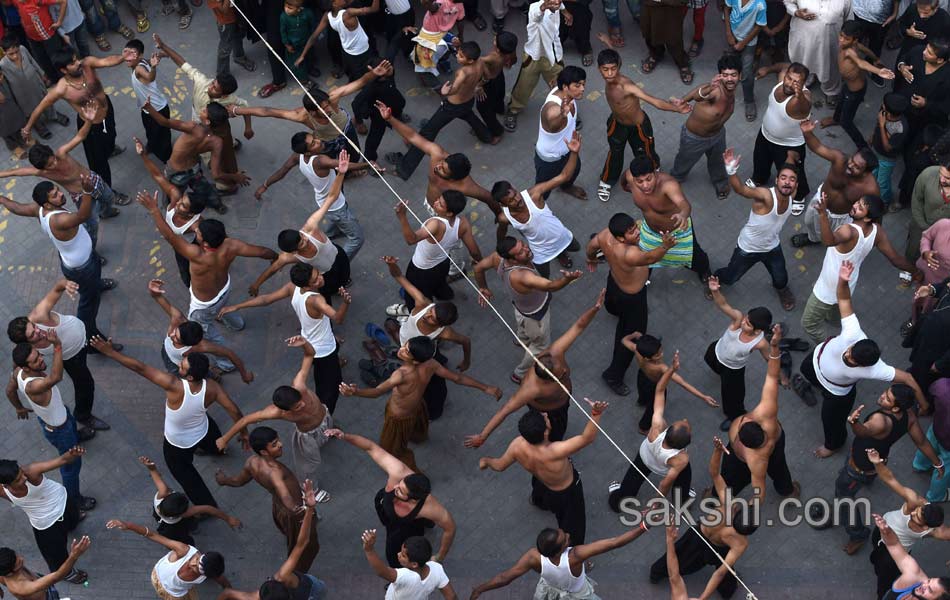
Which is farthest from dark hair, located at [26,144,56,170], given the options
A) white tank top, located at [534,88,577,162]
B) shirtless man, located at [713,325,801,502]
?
shirtless man, located at [713,325,801,502]

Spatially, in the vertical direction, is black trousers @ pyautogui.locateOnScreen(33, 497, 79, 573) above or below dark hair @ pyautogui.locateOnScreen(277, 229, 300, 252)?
below

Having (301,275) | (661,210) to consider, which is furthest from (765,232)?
(301,275)

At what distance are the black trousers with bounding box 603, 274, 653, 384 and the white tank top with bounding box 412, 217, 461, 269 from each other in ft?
4.10

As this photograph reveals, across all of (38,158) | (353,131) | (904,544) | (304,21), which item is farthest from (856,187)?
(38,158)

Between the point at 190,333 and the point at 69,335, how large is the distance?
105 centimetres

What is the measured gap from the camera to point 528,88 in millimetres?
12359

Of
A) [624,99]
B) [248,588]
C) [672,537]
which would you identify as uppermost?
[624,99]

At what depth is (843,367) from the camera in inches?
381

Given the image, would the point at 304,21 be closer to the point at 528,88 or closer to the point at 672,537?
the point at 528,88

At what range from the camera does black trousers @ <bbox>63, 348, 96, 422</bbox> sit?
10.3 metres

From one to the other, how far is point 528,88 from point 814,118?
2.68 meters

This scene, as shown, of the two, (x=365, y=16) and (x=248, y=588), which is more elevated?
(x=365, y=16)

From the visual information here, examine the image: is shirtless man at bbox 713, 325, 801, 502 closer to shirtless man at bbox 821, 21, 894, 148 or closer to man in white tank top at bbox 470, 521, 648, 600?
man in white tank top at bbox 470, 521, 648, 600

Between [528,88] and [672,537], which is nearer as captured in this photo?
[672,537]
